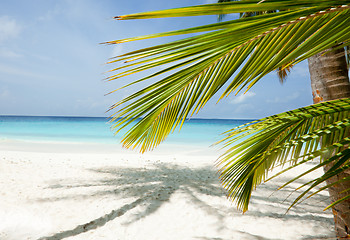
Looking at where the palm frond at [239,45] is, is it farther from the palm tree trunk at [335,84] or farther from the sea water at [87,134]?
the sea water at [87,134]

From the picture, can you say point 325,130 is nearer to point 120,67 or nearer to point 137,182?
point 120,67

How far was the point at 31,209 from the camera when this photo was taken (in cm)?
308

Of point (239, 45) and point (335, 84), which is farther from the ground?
point (335, 84)

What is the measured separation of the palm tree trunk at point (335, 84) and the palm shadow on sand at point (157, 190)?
97cm

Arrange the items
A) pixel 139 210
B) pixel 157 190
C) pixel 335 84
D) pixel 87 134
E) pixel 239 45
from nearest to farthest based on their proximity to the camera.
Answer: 1. pixel 239 45
2. pixel 335 84
3. pixel 139 210
4. pixel 157 190
5. pixel 87 134

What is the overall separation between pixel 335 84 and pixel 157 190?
10.2 ft

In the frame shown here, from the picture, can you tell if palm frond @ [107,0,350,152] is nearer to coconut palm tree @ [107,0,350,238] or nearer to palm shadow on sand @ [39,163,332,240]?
coconut palm tree @ [107,0,350,238]

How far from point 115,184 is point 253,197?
2.57m

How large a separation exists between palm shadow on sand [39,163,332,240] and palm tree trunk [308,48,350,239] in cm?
97

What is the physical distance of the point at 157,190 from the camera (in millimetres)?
3854

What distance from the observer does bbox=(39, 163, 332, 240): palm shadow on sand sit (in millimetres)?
2932

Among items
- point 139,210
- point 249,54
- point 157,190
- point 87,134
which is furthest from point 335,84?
point 87,134

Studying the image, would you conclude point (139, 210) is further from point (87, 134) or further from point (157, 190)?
point (87, 134)

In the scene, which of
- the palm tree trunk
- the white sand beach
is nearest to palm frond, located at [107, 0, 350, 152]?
the palm tree trunk
